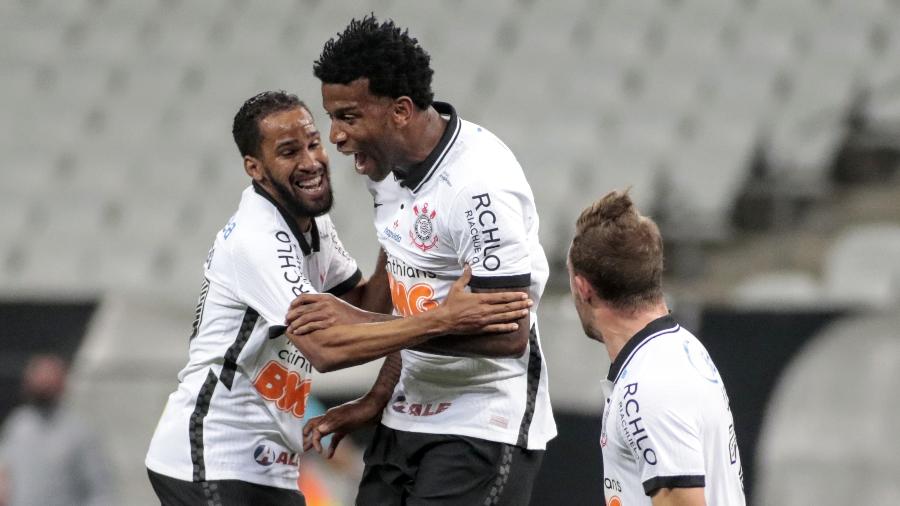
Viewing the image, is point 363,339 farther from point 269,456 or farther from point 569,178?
point 569,178

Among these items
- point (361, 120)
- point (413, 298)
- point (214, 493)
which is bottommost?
point (214, 493)

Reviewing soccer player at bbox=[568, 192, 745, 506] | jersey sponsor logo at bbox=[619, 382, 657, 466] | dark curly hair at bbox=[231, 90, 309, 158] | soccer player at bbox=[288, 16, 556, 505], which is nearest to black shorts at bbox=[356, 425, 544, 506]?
soccer player at bbox=[288, 16, 556, 505]

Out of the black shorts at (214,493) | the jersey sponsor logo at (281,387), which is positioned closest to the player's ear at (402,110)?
the jersey sponsor logo at (281,387)

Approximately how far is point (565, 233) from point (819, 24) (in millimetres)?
2989

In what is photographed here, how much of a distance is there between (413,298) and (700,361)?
93 centimetres

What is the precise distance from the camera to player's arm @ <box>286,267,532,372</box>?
Result: 3.55 m

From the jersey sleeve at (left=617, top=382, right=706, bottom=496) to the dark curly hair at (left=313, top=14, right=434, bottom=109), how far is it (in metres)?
1.10

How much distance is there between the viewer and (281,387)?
13.4 ft

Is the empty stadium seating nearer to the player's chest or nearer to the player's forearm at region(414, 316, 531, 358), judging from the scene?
the player's chest

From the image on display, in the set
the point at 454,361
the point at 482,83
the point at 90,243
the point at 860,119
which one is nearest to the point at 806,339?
the point at 860,119

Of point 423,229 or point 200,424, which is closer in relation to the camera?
point 423,229

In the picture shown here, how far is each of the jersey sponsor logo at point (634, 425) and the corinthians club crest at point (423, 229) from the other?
0.79 meters

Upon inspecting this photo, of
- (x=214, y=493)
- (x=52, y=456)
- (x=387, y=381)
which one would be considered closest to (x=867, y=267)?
(x=52, y=456)

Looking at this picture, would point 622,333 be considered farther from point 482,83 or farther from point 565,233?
point 482,83
